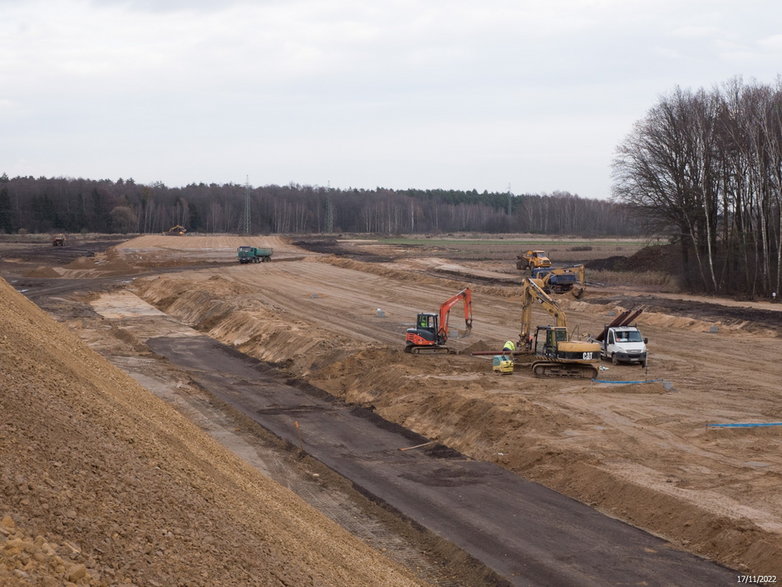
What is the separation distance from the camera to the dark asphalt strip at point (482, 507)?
48.9 ft

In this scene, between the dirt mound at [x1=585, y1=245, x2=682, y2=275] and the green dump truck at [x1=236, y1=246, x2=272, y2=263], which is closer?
the dirt mound at [x1=585, y1=245, x2=682, y2=275]

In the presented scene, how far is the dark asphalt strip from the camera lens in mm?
14898

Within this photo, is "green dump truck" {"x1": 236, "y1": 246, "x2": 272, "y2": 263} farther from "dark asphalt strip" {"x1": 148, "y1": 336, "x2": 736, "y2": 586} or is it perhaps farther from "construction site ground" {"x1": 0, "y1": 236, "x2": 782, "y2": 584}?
"dark asphalt strip" {"x1": 148, "y1": 336, "x2": 736, "y2": 586}

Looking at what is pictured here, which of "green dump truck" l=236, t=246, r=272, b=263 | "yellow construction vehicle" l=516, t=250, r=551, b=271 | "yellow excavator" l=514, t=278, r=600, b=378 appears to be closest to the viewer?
"yellow excavator" l=514, t=278, r=600, b=378

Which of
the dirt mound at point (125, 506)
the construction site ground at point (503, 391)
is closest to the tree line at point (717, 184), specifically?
the construction site ground at point (503, 391)

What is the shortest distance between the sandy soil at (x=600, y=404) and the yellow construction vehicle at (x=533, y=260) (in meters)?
19.5

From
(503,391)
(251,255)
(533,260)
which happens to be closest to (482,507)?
(503,391)

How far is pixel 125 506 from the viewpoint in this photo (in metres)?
10.6

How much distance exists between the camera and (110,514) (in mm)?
10234

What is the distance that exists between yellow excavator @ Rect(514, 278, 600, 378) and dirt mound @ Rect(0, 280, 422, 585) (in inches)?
663

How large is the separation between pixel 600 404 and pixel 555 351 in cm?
426

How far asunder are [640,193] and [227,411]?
48.4 m

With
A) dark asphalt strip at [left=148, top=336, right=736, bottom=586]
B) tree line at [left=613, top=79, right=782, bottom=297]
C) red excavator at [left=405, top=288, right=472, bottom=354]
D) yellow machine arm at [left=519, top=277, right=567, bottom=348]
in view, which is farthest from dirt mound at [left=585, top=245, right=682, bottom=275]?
dark asphalt strip at [left=148, top=336, right=736, bottom=586]

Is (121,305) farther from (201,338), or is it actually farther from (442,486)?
(442,486)
